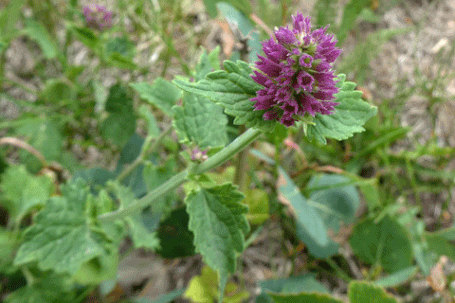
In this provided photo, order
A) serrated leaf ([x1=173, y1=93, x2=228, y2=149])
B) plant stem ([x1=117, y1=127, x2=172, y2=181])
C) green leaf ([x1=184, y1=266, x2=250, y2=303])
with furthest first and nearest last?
green leaf ([x1=184, y1=266, x2=250, y2=303]) < plant stem ([x1=117, y1=127, x2=172, y2=181]) < serrated leaf ([x1=173, y1=93, x2=228, y2=149])

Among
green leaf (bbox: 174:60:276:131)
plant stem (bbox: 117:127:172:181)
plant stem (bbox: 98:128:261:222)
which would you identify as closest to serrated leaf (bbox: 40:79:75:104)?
plant stem (bbox: 117:127:172:181)

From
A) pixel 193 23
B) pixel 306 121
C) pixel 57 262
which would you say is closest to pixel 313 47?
pixel 306 121

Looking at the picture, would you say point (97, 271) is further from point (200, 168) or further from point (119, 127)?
point (200, 168)

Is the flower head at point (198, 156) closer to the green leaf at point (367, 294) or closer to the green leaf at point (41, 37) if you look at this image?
the green leaf at point (367, 294)

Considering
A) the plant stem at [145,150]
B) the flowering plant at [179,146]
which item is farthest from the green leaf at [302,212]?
the plant stem at [145,150]

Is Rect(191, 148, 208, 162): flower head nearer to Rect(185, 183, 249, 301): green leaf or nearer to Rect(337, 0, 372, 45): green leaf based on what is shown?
Rect(185, 183, 249, 301): green leaf

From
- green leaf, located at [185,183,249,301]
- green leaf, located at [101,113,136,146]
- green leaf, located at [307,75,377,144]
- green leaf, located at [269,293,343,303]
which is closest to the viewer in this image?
green leaf, located at [307,75,377,144]
